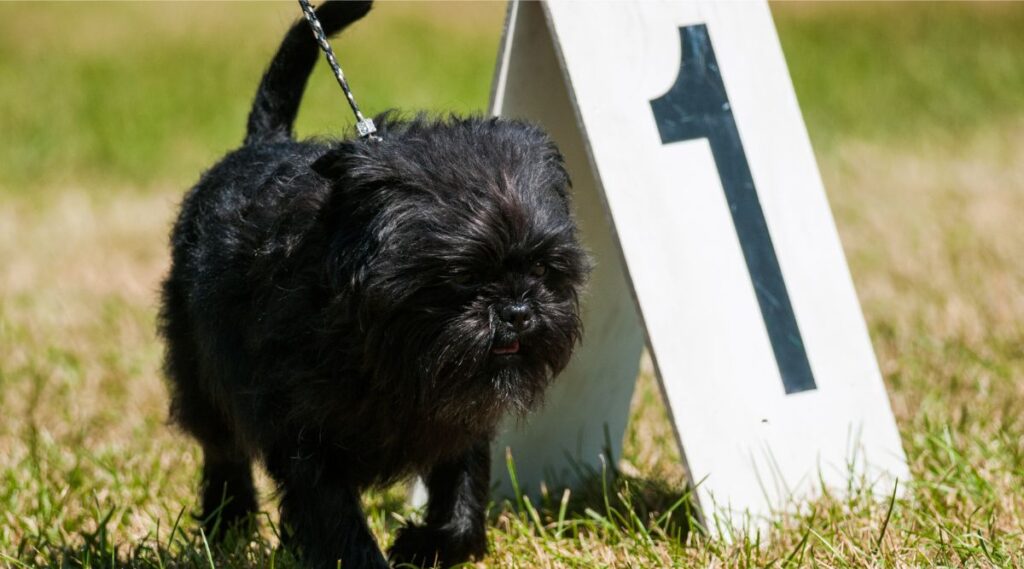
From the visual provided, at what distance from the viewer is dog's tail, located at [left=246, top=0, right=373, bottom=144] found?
4.14 m

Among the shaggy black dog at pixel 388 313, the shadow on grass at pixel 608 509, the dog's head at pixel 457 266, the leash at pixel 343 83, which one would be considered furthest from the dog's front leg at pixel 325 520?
the leash at pixel 343 83

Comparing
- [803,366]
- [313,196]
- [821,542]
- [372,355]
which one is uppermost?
[313,196]

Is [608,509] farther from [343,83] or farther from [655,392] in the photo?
[655,392]

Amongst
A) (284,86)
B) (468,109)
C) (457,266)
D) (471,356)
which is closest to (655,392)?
(284,86)

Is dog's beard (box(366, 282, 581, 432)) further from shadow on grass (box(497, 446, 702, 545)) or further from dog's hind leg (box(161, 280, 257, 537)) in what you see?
dog's hind leg (box(161, 280, 257, 537))

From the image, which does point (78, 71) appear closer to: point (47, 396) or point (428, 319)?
point (47, 396)

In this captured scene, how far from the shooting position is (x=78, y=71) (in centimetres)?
1210

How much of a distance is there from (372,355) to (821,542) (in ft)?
4.27

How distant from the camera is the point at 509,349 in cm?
292

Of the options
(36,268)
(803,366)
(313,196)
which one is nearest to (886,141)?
(36,268)

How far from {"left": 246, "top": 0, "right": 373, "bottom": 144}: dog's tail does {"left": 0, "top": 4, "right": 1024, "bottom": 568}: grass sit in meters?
0.34

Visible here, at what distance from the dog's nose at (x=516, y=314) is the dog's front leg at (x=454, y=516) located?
27.0 inches

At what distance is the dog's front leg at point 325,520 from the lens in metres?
3.15

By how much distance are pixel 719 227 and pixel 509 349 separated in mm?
1088
